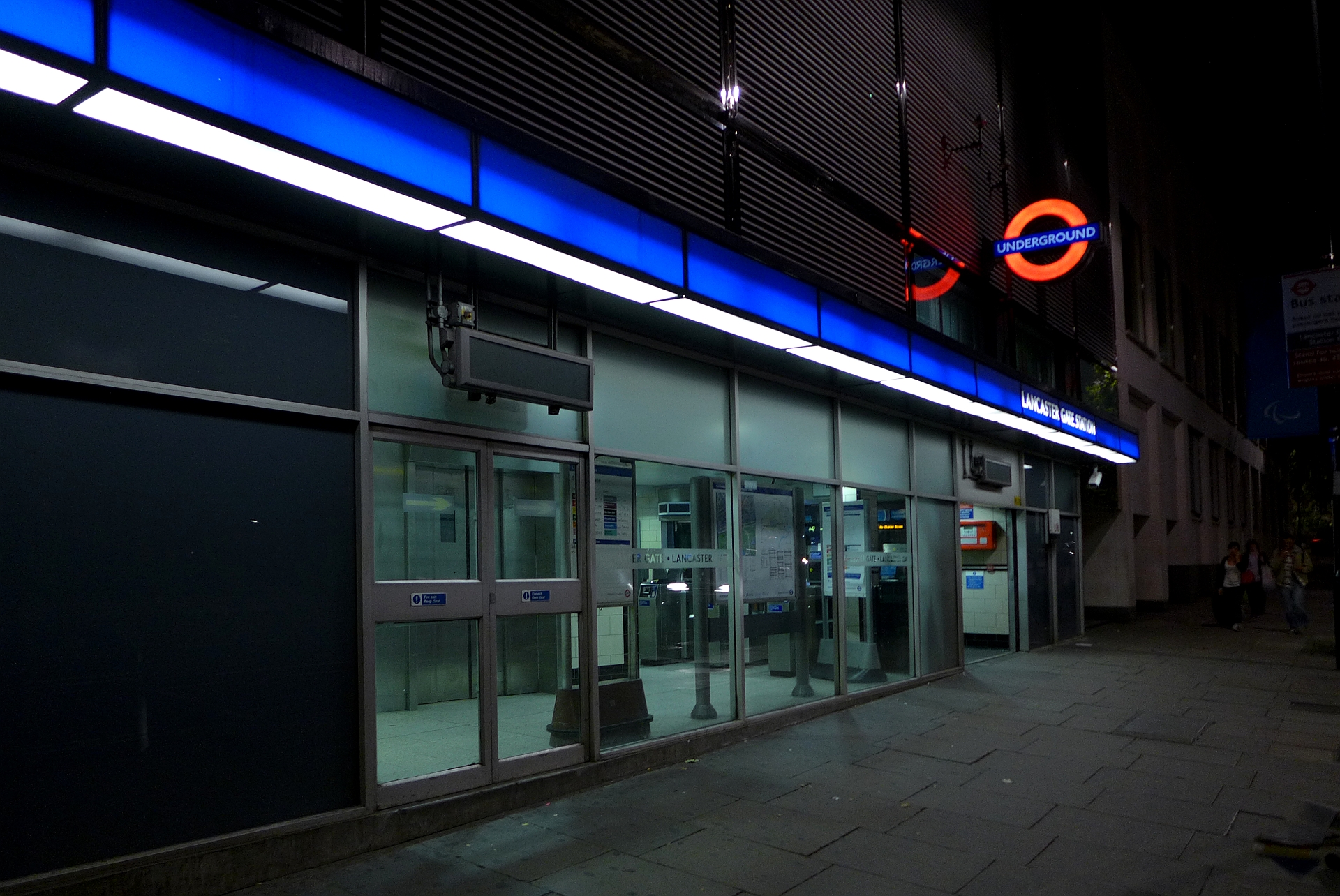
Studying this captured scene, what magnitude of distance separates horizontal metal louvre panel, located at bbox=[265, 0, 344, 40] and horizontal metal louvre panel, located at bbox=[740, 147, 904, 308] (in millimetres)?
4471

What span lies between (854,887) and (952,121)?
472 inches

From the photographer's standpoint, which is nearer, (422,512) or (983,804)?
(422,512)

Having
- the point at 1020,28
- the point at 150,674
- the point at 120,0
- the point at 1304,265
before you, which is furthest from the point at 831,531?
the point at 1304,265

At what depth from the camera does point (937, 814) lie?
6.39 meters

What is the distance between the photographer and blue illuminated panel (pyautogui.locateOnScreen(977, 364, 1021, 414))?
10750mm

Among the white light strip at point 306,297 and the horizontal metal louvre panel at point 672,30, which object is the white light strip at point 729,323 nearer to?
the white light strip at point 306,297

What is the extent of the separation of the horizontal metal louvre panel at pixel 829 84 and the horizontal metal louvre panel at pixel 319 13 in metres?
4.68

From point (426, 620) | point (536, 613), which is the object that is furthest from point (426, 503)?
point (536, 613)

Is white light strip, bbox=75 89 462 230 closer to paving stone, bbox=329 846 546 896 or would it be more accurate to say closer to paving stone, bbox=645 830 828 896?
paving stone, bbox=329 846 546 896

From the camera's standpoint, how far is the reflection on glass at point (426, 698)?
19.5ft

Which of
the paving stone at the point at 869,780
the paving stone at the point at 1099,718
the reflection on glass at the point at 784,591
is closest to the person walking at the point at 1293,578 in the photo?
the paving stone at the point at 1099,718

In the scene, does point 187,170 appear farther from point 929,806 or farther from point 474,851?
point 929,806

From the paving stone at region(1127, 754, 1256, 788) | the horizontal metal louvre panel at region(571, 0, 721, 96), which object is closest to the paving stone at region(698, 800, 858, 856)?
the paving stone at region(1127, 754, 1256, 788)

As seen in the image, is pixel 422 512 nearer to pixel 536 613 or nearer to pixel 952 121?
pixel 536 613
